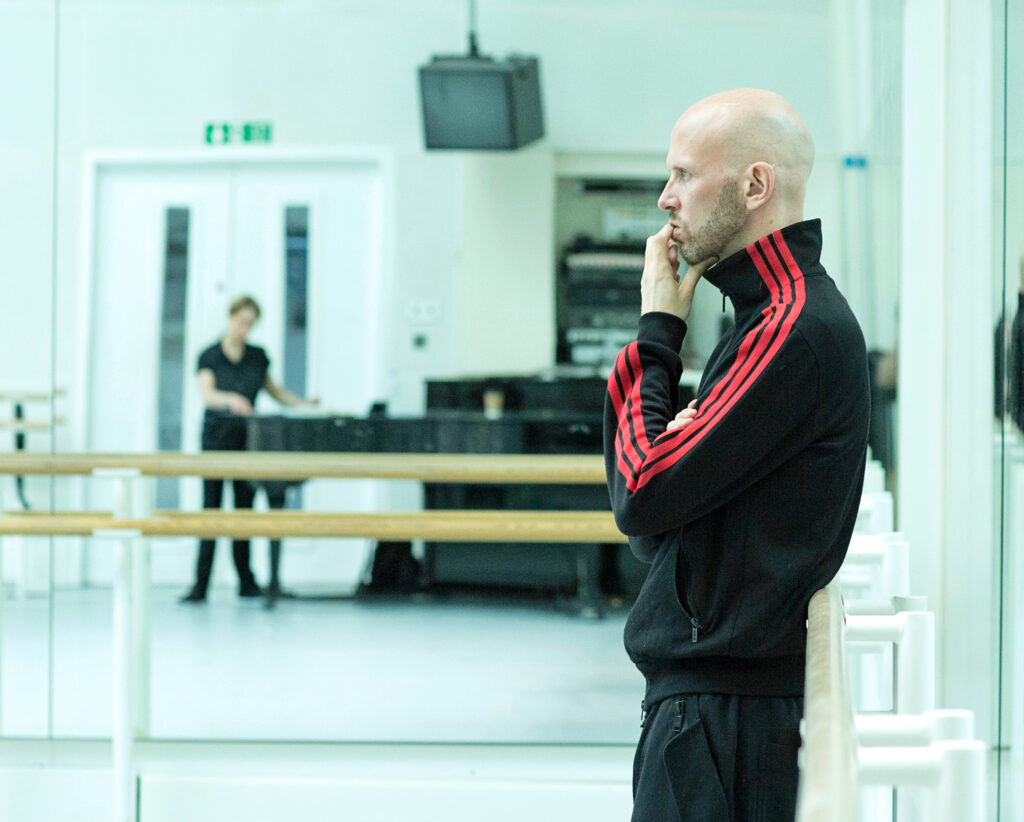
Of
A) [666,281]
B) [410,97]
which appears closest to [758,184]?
[666,281]

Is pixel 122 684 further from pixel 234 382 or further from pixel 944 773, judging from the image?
pixel 944 773

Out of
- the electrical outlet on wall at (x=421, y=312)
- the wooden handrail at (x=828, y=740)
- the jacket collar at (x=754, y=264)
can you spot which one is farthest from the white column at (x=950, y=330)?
the electrical outlet on wall at (x=421, y=312)

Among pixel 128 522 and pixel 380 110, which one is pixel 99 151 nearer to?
pixel 380 110

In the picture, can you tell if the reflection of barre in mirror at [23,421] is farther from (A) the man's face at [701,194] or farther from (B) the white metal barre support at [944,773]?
(B) the white metal barre support at [944,773]

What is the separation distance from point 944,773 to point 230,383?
4257 millimetres

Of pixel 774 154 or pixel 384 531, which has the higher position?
pixel 774 154

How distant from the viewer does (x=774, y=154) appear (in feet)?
3.72

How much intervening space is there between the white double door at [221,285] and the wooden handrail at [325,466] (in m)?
1.16

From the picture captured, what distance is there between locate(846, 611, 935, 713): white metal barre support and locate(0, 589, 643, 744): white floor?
7.18 ft

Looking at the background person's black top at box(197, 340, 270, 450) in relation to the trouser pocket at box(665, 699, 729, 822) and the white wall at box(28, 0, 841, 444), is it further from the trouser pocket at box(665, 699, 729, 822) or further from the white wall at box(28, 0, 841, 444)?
the trouser pocket at box(665, 699, 729, 822)

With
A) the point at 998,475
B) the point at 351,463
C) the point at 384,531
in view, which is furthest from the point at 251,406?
the point at 998,475

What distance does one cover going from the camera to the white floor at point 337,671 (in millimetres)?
3229

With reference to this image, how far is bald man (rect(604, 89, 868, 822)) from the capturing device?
1072 millimetres

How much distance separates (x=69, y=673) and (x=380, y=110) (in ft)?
8.89
